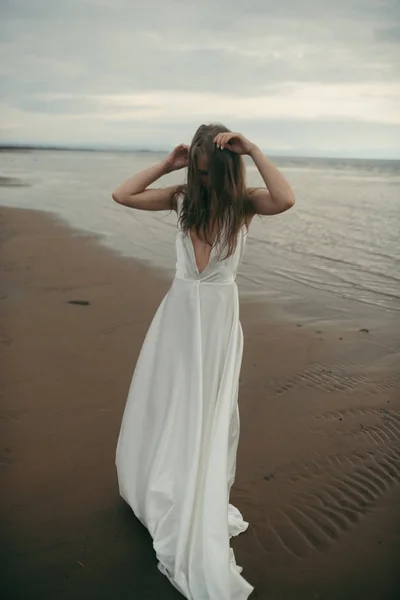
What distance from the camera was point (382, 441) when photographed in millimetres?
3848

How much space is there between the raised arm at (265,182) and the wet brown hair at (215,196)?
4 centimetres

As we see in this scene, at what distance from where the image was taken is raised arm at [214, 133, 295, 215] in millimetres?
2328

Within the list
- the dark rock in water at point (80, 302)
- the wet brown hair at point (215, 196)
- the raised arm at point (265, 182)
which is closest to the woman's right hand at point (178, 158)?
the wet brown hair at point (215, 196)

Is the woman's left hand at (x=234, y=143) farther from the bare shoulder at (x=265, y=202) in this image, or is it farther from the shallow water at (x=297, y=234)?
the shallow water at (x=297, y=234)

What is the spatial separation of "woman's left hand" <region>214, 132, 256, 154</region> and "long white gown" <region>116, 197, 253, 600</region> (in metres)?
0.33

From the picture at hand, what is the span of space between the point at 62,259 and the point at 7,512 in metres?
5.42

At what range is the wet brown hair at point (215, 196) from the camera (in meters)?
2.36

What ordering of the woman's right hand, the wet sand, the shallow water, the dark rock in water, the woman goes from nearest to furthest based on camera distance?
1. the woman
2. the woman's right hand
3. the wet sand
4. the dark rock in water
5. the shallow water

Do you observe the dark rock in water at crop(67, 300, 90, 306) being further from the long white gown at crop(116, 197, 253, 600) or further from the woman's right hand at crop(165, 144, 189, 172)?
the woman's right hand at crop(165, 144, 189, 172)

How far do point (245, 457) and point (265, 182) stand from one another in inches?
72.1

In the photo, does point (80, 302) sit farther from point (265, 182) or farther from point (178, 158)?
point (265, 182)

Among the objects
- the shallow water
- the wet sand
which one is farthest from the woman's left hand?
Result: the shallow water

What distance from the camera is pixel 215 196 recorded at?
2.38m

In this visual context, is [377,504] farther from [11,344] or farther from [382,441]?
[11,344]
